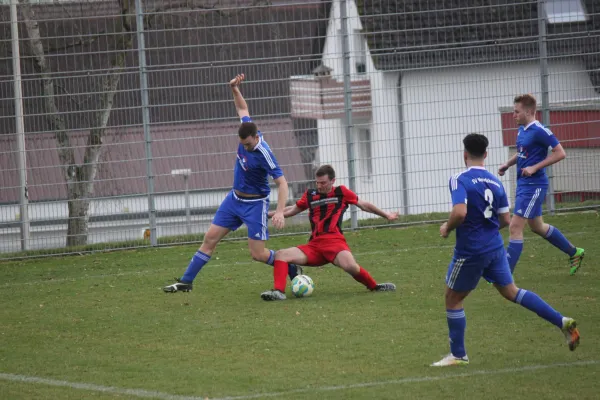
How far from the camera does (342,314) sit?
9273 mm

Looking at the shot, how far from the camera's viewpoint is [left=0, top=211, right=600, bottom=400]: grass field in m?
6.73

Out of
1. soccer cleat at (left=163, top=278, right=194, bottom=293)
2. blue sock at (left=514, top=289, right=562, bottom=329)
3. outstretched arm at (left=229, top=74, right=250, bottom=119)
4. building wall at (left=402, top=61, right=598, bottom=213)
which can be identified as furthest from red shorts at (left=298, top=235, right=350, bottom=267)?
building wall at (left=402, top=61, right=598, bottom=213)

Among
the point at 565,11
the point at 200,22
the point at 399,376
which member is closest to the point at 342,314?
the point at 399,376

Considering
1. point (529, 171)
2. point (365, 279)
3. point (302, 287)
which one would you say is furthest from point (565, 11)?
point (302, 287)

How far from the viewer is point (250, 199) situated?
10633 millimetres

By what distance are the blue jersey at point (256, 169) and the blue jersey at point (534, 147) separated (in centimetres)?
272

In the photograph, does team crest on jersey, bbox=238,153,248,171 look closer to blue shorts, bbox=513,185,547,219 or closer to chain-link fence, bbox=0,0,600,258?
blue shorts, bbox=513,185,547,219

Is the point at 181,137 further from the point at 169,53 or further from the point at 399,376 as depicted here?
the point at 399,376

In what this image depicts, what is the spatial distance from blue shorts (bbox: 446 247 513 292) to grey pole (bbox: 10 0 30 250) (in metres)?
9.20

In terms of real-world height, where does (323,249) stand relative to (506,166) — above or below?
below

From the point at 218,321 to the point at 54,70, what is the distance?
287 inches

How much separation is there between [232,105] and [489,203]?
858 centimetres

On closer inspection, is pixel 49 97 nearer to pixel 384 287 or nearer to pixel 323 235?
pixel 323 235

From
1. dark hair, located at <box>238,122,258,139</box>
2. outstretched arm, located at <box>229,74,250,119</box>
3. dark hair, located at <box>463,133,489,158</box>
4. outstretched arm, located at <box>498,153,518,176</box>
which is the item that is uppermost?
outstretched arm, located at <box>229,74,250,119</box>
